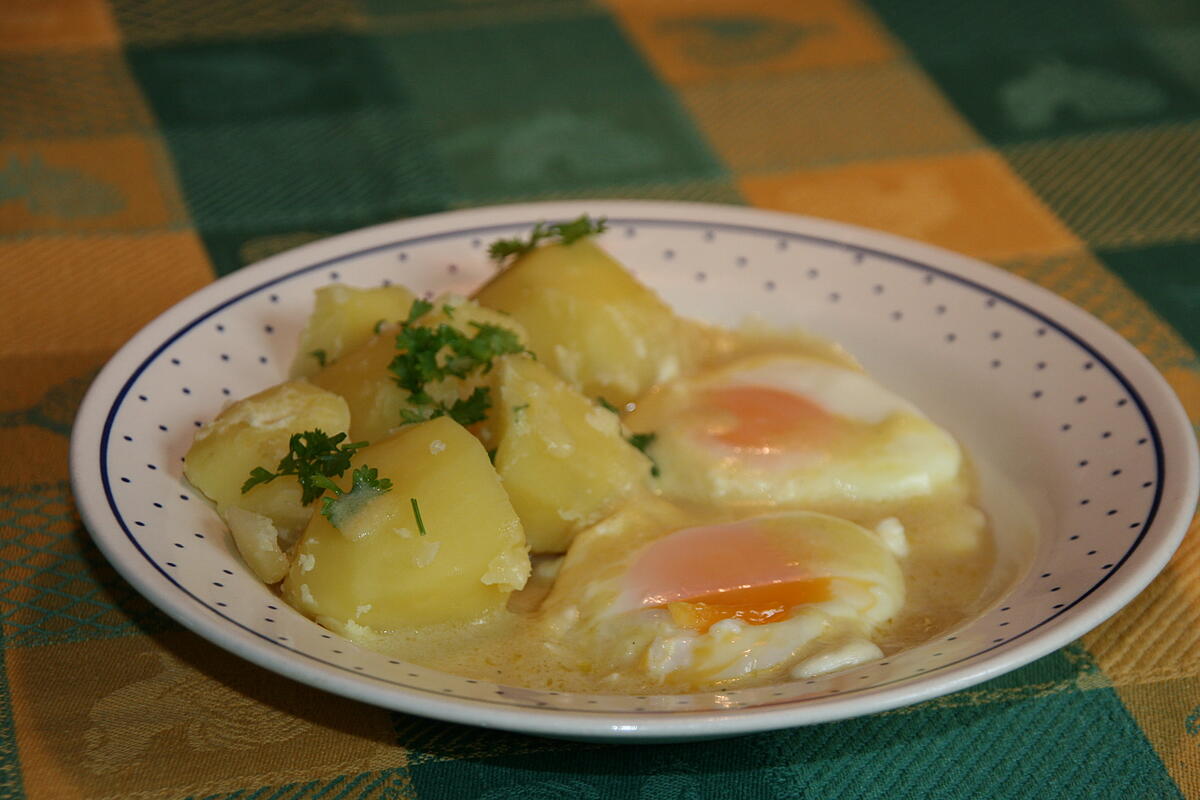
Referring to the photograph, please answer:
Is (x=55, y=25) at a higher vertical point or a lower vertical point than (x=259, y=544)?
lower

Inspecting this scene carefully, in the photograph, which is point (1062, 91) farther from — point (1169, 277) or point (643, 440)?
point (643, 440)

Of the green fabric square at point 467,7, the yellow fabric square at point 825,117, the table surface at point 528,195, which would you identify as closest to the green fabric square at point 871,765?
the table surface at point 528,195

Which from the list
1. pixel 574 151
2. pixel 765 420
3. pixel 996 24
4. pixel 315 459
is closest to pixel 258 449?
pixel 315 459

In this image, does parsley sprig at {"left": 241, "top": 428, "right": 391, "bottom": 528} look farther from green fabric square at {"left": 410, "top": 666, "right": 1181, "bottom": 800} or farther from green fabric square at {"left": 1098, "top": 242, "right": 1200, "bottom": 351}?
green fabric square at {"left": 1098, "top": 242, "right": 1200, "bottom": 351}

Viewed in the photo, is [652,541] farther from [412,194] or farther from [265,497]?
[412,194]

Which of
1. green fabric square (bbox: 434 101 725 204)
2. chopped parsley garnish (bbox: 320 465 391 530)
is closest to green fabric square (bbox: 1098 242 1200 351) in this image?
green fabric square (bbox: 434 101 725 204)

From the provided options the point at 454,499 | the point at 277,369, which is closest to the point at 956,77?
the point at 277,369
